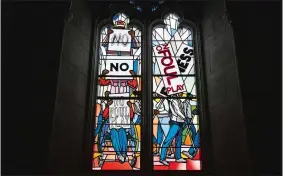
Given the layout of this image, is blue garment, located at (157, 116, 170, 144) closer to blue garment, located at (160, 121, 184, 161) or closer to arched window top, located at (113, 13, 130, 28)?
blue garment, located at (160, 121, 184, 161)

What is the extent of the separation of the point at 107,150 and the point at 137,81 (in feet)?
2.84

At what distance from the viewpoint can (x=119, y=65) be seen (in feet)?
11.4

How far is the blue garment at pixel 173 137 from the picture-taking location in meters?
3.04

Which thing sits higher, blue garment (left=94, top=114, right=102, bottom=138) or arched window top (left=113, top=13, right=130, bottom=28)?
arched window top (left=113, top=13, right=130, bottom=28)

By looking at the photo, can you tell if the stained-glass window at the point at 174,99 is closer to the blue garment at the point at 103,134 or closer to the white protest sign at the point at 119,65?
the white protest sign at the point at 119,65

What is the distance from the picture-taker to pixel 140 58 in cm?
347

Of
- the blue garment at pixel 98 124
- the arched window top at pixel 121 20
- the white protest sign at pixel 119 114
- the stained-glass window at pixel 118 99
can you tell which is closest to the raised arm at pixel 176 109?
the stained-glass window at pixel 118 99

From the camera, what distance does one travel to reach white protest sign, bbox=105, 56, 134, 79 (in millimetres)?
3414
